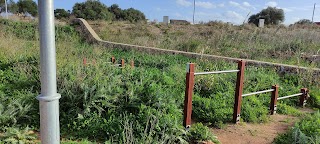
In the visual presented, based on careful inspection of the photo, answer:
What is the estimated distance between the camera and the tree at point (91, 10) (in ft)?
102

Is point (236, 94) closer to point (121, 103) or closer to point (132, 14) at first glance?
point (121, 103)

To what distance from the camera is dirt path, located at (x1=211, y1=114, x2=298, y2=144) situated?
3.94 m

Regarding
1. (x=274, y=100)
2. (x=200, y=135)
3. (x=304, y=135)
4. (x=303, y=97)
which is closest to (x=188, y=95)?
(x=200, y=135)

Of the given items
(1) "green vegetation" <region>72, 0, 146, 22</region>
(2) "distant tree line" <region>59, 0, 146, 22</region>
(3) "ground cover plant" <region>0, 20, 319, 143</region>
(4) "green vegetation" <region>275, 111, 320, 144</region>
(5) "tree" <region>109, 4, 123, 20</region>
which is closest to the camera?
(4) "green vegetation" <region>275, 111, 320, 144</region>

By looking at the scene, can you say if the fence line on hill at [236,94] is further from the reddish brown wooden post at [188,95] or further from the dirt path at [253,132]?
the dirt path at [253,132]

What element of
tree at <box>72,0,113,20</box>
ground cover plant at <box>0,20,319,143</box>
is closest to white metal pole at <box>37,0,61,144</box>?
ground cover plant at <box>0,20,319,143</box>

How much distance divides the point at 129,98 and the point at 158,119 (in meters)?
0.71

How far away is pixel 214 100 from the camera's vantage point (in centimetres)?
514

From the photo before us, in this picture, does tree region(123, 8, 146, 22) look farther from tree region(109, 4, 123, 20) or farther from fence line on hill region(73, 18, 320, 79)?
fence line on hill region(73, 18, 320, 79)

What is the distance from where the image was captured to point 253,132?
166 inches

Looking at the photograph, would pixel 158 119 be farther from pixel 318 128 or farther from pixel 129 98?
pixel 318 128

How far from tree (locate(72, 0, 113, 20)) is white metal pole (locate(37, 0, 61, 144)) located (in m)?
29.9

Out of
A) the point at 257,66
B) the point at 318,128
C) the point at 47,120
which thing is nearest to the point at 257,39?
the point at 257,66

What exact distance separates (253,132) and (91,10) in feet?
97.6
